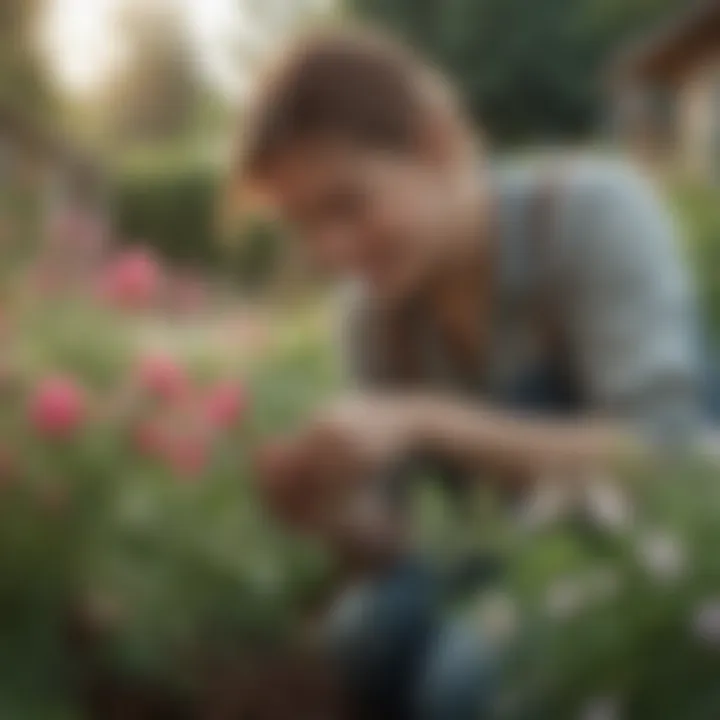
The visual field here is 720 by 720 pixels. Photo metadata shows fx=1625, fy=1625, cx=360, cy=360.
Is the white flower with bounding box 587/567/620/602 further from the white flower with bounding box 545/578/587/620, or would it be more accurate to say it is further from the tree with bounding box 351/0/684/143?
the tree with bounding box 351/0/684/143

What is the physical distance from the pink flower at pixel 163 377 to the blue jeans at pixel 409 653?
148mm

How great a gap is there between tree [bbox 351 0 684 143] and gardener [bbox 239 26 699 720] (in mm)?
15

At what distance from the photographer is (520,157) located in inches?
33.9

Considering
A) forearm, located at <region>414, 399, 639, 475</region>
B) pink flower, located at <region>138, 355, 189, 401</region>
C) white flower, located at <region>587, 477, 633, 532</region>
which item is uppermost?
pink flower, located at <region>138, 355, 189, 401</region>

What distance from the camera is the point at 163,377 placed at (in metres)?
0.91

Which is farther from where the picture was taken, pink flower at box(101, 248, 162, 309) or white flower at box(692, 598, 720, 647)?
pink flower at box(101, 248, 162, 309)

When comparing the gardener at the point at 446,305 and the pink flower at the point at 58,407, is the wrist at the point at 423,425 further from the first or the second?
the pink flower at the point at 58,407

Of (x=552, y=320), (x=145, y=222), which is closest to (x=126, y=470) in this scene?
(x=145, y=222)

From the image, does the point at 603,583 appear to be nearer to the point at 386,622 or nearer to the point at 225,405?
the point at 386,622

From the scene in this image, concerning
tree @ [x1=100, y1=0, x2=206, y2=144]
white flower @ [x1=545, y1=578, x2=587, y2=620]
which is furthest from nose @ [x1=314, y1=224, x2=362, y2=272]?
white flower @ [x1=545, y1=578, x2=587, y2=620]

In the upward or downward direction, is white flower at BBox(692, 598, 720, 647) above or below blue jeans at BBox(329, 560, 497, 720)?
below

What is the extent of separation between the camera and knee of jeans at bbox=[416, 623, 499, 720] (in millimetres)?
833

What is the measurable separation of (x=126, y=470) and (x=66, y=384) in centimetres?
6

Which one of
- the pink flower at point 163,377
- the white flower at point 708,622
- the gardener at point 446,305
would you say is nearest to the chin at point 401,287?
the gardener at point 446,305
